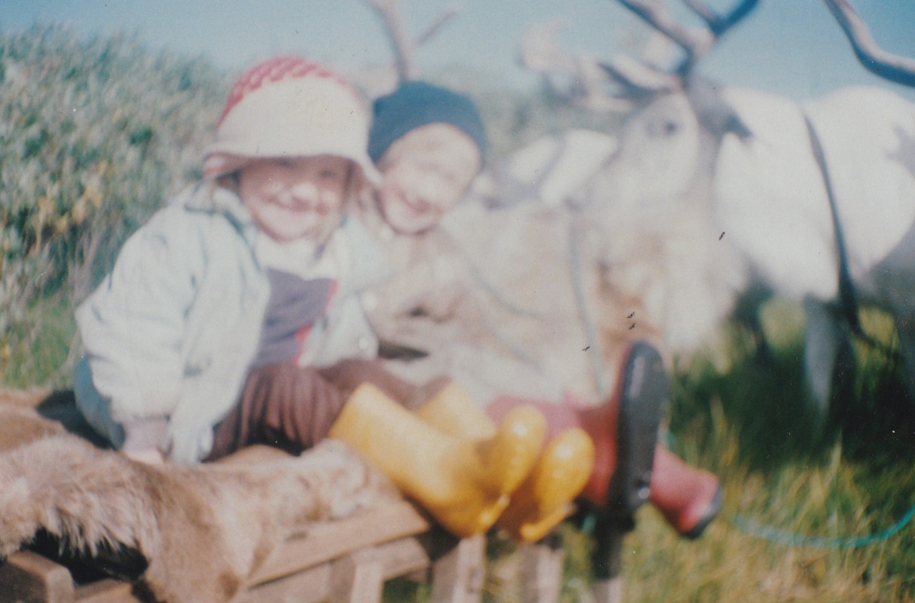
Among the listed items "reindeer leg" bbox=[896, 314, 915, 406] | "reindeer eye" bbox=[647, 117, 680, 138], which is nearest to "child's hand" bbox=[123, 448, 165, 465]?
"reindeer eye" bbox=[647, 117, 680, 138]

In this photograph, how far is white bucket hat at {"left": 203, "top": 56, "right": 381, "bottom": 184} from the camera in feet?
3.63

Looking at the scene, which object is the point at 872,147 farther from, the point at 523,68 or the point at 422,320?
the point at 422,320

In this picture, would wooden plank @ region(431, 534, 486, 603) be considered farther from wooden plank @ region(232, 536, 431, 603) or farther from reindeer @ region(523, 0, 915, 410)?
reindeer @ region(523, 0, 915, 410)

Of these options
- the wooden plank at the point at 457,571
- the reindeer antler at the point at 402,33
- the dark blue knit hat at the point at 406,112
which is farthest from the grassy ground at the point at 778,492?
the reindeer antler at the point at 402,33

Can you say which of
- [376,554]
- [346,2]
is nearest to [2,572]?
[376,554]

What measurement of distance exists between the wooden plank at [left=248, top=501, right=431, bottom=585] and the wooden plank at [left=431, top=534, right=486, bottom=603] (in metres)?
0.09

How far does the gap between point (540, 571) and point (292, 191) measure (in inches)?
34.4

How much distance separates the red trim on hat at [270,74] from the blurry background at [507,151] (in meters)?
0.03

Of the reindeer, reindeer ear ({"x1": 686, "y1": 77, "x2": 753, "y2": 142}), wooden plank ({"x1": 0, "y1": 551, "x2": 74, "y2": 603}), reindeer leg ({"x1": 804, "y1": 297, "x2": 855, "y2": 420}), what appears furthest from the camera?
reindeer leg ({"x1": 804, "y1": 297, "x2": 855, "y2": 420})

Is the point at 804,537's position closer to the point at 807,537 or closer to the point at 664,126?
the point at 807,537

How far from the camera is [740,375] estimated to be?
1.82 metres

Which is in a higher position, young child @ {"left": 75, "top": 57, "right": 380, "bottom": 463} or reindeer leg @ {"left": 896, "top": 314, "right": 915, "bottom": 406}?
young child @ {"left": 75, "top": 57, "right": 380, "bottom": 463}

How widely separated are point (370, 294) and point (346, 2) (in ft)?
1.74

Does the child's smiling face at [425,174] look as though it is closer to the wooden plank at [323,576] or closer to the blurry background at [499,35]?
the blurry background at [499,35]
